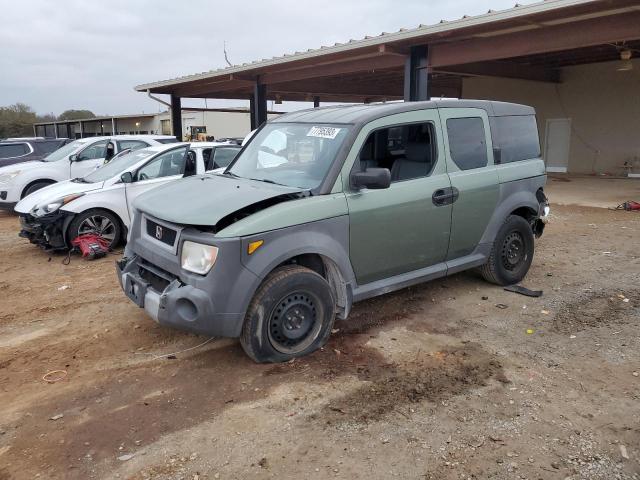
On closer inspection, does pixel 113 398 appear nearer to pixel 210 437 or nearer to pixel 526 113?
pixel 210 437

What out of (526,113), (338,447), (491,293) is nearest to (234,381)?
(338,447)

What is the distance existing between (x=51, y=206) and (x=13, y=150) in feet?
27.9

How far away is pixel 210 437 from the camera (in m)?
2.99

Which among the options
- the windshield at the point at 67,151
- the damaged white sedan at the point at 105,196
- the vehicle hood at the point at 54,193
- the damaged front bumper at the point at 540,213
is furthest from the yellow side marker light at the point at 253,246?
the windshield at the point at 67,151

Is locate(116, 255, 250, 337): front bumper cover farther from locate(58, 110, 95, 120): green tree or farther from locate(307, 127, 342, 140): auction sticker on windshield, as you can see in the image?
locate(58, 110, 95, 120): green tree

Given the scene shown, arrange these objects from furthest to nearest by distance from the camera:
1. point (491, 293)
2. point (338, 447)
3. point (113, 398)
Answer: point (491, 293)
point (113, 398)
point (338, 447)

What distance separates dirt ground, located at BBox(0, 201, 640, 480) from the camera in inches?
109

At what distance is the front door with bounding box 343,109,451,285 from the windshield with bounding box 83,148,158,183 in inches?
184

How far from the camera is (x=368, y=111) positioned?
4367mm

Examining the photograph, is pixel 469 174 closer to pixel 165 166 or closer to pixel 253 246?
pixel 253 246

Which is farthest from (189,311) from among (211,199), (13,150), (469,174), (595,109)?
(595,109)

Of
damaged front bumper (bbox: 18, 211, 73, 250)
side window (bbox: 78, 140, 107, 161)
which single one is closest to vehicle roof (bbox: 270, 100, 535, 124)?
damaged front bumper (bbox: 18, 211, 73, 250)

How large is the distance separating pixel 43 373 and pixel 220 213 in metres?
1.87

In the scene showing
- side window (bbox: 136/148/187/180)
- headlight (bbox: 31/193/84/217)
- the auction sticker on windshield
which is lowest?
headlight (bbox: 31/193/84/217)
